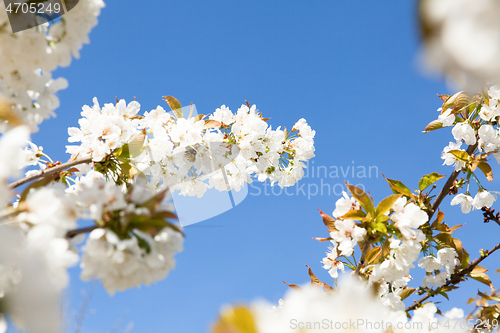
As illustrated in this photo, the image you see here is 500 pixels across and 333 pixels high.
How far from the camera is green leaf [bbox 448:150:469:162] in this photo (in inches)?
89.4

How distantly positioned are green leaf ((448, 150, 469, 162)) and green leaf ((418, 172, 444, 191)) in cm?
30

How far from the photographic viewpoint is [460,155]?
2.30 m

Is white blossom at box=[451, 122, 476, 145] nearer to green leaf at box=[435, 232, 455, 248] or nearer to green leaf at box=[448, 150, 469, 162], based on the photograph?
green leaf at box=[448, 150, 469, 162]

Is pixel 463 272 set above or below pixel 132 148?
below

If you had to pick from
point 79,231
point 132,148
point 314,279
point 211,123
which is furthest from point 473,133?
point 79,231

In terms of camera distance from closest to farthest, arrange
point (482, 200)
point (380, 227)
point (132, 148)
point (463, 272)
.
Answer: point (380, 227) < point (132, 148) < point (463, 272) < point (482, 200)

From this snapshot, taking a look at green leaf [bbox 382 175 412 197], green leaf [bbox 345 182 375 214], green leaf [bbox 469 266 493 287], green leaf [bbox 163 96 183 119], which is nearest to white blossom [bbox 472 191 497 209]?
green leaf [bbox 469 266 493 287]

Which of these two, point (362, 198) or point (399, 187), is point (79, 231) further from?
point (399, 187)

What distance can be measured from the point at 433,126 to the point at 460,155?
0.35m

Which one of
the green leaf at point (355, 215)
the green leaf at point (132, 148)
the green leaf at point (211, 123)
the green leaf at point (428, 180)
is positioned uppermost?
the green leaf at point (211, 123)

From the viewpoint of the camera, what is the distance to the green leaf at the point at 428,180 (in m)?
2.10

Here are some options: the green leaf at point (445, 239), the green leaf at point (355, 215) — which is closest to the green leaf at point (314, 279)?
the green leaf at point (355, 215)

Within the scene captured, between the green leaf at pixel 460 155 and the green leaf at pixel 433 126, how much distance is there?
32 centimetres

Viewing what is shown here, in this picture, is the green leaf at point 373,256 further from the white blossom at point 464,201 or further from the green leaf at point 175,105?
the green leaf at point 175,105
